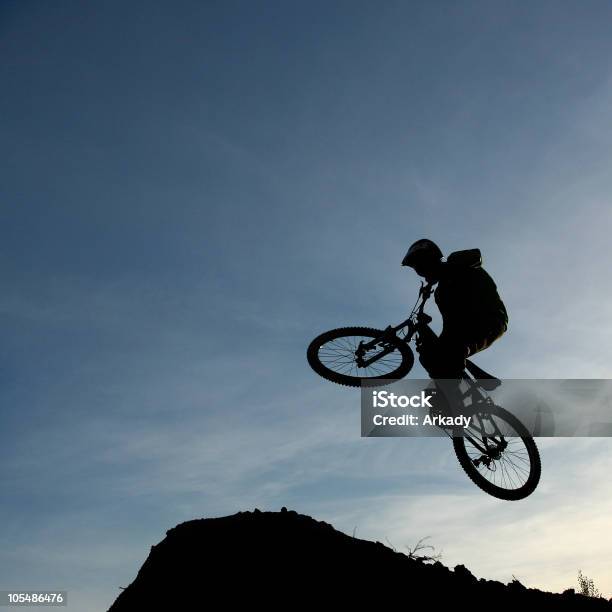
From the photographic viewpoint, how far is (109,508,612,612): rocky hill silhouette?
6.32 m

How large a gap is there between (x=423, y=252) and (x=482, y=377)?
199 centimetres

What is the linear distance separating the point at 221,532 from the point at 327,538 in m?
1.29

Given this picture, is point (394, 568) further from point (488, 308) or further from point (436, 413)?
point (488, 308)

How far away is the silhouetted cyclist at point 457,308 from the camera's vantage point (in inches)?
332

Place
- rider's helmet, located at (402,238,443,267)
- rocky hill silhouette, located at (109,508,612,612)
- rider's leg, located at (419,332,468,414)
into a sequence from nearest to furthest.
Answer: rocky hill silhouette, located at (109,508,612,612), rider's leg, located at (419,332,468,414), rider's helmet, located at (402,238,443,267)

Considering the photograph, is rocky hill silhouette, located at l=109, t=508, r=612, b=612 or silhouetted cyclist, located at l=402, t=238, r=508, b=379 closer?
rocky hill silhouette, located at l=109, t=508, r=612, b=612

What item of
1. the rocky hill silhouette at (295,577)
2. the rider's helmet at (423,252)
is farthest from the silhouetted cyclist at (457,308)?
the rocky hill silhouette at (295,577)

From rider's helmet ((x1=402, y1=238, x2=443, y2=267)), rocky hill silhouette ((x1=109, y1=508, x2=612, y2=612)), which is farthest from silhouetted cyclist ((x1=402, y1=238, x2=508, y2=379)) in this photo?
rocky hill silhouette ((x1=109, y1=508, x2=612, y2=612))

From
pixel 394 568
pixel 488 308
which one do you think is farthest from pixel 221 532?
pixel 488 308

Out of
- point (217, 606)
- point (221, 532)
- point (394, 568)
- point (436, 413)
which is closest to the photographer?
point (217, 606)

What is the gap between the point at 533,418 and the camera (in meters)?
8.74

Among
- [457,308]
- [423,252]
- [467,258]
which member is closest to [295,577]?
[457,308]

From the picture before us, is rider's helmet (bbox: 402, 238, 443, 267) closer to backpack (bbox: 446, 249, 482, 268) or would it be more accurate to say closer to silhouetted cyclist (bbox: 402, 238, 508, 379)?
silhouetted cyclist (bbox: 402, 238, 508, 379)

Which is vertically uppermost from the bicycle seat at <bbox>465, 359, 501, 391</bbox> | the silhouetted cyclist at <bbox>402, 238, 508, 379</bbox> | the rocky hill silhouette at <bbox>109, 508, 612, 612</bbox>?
the silhouetted cyclist at <bbox>402, 238, 508, 379</bbox>
